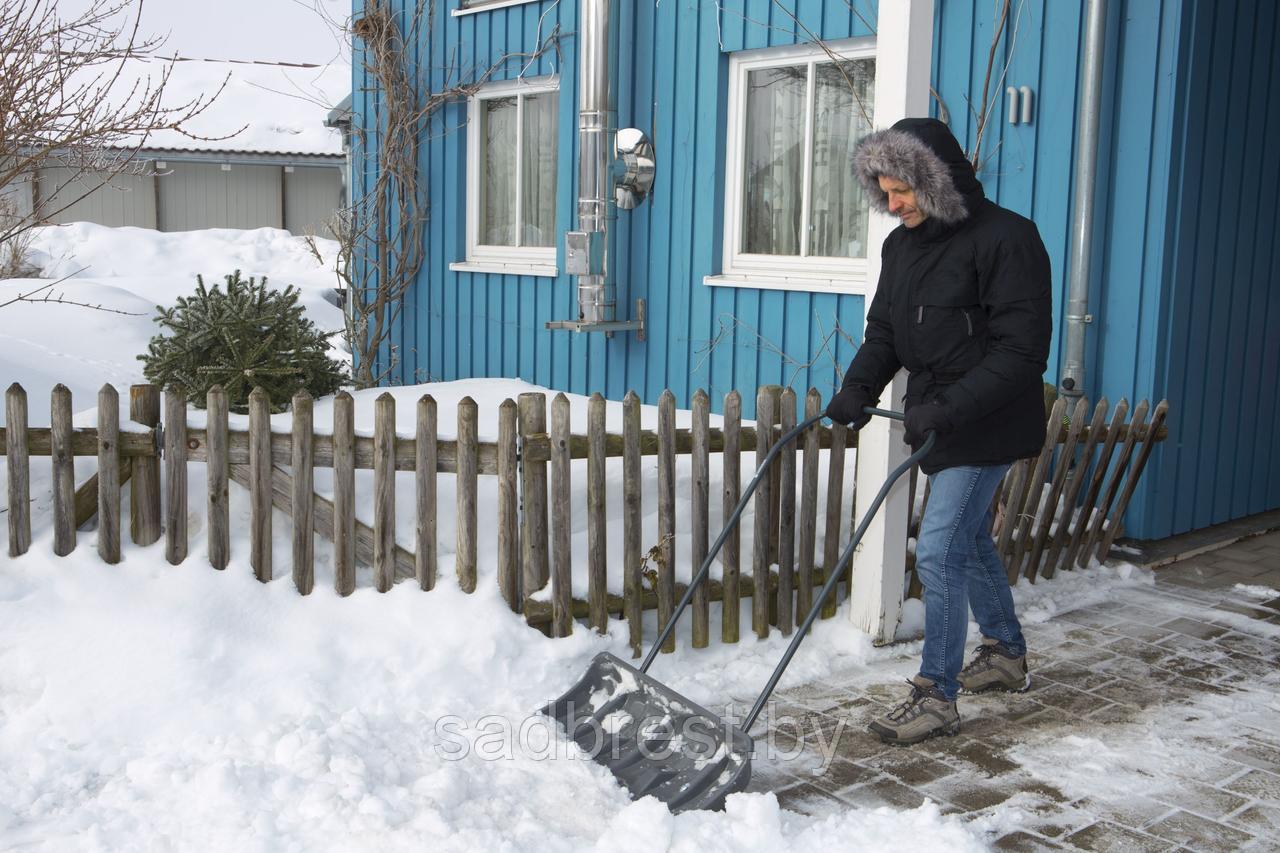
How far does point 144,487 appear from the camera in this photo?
4.64 metres

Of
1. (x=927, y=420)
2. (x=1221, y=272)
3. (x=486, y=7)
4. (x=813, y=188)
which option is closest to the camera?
(x=927, y=420)

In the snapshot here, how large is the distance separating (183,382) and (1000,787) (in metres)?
4.53

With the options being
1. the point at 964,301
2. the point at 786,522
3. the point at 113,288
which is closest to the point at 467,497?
the point at 786,522

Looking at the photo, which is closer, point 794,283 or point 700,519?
point 700,519

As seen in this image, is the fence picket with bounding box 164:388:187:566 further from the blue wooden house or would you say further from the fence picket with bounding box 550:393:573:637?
the blue wooden house

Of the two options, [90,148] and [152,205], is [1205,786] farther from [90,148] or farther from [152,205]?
[152,205]

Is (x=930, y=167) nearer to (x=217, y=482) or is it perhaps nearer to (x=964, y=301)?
(x=964, y=301)

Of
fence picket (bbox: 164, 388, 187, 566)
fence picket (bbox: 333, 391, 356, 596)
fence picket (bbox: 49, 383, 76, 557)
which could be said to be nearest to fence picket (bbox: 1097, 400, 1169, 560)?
fence picket (bbox: 333, 391, 356, 596)

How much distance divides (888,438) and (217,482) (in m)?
2.57

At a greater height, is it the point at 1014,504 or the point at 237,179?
the point at 237,179

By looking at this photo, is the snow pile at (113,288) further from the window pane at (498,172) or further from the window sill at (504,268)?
the window pane at (498,172)

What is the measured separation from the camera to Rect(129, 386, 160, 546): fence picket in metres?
4.64

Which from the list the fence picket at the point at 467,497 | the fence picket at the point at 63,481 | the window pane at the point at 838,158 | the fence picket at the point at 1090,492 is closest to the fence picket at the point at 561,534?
the fence picket at the point at 467,497

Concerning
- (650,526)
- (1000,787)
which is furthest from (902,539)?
(1000,787)
